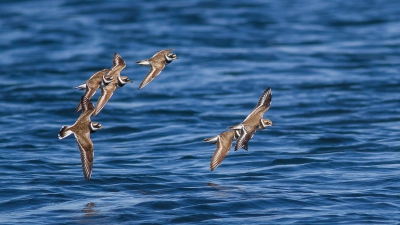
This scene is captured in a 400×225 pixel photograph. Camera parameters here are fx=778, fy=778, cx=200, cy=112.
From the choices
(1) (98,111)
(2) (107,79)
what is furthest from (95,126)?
(2) (107,79)

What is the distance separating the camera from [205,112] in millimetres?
20516

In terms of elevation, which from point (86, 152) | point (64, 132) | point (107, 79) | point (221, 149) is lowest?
point (221, 149)

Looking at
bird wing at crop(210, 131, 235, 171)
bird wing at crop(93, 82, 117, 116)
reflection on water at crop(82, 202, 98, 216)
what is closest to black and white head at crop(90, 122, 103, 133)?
bird wing at crop(93, 82, 117, 116)

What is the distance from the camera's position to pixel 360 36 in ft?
102

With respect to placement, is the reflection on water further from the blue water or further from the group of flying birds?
the group of flying birds

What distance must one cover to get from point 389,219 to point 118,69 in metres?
4.59

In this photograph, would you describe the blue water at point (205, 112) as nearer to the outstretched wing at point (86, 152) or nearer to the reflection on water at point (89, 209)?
the reflection on water at point (89, 209)

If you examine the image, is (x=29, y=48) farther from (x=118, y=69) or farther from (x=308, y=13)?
(x=118, y=69)

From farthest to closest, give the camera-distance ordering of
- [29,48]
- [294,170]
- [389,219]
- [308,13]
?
[308,13]
[29,48]
[294,170]
[389,219]

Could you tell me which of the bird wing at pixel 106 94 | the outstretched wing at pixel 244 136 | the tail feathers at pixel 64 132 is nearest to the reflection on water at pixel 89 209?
the tail feathers at pixel 64 132

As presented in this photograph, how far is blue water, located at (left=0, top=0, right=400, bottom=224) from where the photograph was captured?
39.5ft

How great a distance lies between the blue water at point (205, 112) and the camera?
39.5ft

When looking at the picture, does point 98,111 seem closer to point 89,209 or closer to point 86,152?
point 86,152

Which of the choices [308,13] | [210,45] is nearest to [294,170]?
[210,45]
